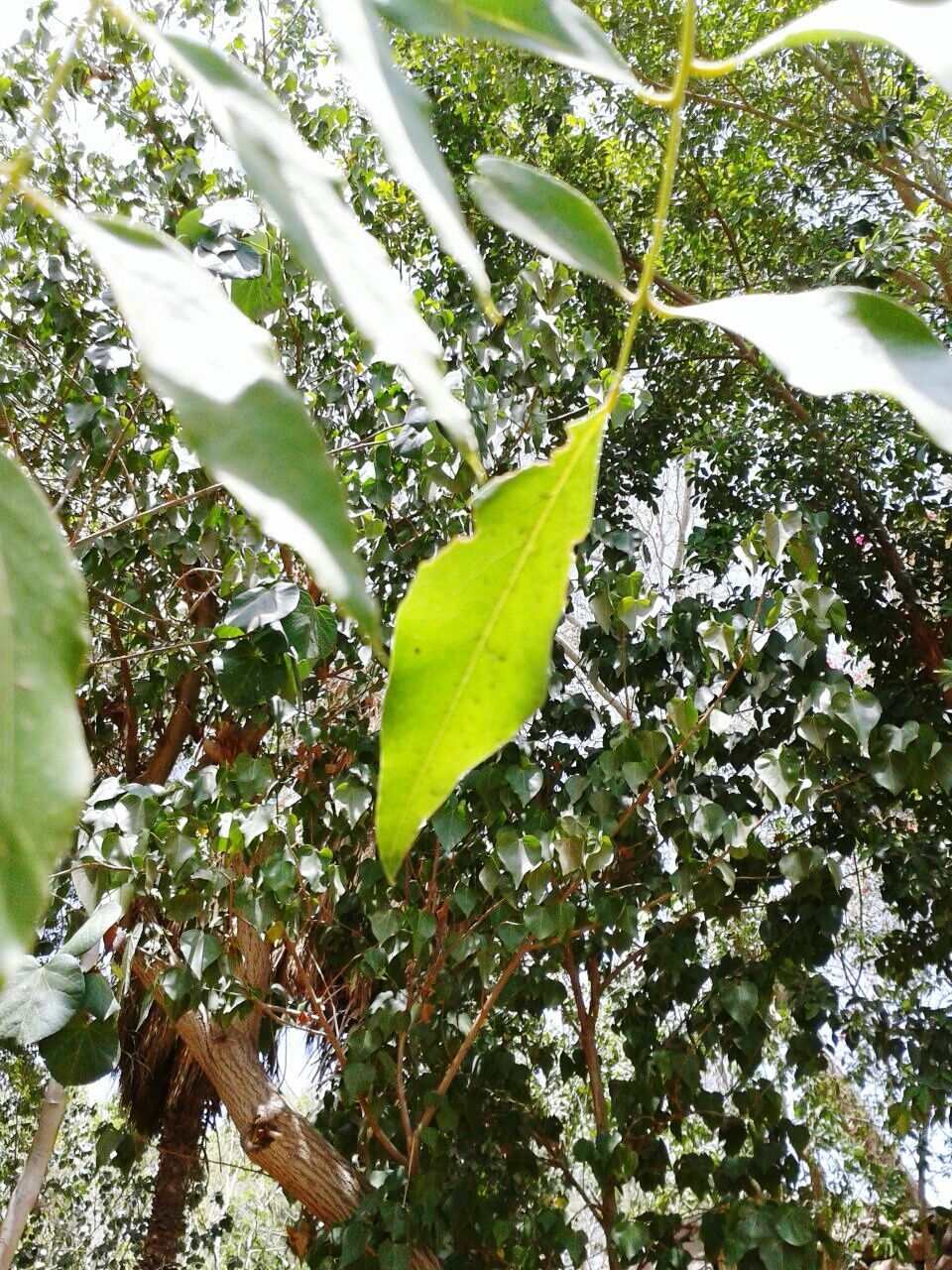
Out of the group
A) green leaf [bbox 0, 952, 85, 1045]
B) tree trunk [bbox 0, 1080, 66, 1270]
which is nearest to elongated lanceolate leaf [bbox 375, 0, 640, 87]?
green leaf [bbox 0, 952, 85, 1045]

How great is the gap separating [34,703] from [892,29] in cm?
12

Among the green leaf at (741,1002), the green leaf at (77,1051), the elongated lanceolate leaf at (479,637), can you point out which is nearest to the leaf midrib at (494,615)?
the elongated lanceolate leaf at (479,637)

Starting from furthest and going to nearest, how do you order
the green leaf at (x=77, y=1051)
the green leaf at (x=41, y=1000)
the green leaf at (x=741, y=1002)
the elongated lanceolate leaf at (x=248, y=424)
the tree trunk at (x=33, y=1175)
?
the tree trunk at (x=33, y=1175)
the green leaf at (x=741, y=1002)
the green leaf at (x=77, y=1051)
the green leaf at (x=41, y=1000)
the elongated lanceolate leaf at (x=248, y=424)

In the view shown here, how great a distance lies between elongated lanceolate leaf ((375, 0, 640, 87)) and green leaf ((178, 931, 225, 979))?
1.56m

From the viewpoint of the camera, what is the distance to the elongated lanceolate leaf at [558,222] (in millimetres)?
159

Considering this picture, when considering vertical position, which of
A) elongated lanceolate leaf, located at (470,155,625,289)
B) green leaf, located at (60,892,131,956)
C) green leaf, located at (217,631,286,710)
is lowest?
elongated lanceolate leaf, located at (470,155,625,289)

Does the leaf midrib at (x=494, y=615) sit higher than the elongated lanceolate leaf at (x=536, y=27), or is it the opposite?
the elongated lanceolate leaf at (x=536, y=27)

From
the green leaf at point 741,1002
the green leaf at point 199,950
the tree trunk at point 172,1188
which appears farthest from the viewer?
the tree trunk at point 172,1188

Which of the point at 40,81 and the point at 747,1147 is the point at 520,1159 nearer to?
the point at 747,1147

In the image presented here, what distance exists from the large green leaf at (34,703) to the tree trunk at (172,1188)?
3.51m

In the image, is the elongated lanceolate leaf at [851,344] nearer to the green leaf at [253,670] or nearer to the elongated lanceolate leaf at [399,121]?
the elongated lanceolate leaf at [399,121]

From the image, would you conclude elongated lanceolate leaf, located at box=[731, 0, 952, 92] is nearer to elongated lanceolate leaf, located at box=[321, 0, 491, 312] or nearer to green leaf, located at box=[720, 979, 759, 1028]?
elongated lanceolate leaf, located at box=[321, 0, 491, 312]

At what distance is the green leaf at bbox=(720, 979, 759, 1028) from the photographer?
1.71 m

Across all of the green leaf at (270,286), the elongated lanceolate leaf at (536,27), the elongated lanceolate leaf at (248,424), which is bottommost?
the elongated lanceolate leaf at (248,424)
